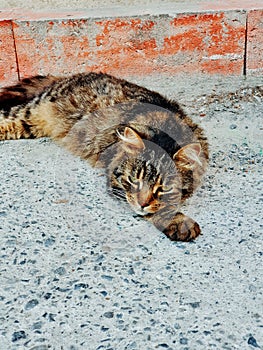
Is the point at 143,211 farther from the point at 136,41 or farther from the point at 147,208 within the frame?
the point at 136,41

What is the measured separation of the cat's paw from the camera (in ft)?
10.1

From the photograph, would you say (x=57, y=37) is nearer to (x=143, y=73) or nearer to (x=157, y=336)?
(x=143, y=73)

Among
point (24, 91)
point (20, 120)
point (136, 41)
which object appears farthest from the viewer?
point (136, 41)

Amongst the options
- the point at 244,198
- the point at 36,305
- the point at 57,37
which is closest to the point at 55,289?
the point at 36,305

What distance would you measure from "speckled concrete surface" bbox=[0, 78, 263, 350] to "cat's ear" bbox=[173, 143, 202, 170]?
29cm

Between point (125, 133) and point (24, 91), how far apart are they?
1.71 meters

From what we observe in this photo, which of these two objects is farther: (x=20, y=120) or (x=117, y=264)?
(x=20, y=120)

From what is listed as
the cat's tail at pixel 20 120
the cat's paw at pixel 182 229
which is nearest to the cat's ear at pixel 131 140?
the cat's paw at pixel 182 229

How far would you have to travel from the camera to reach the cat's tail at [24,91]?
4.60 m

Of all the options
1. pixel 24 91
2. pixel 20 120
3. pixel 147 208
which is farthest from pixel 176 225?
pixel 24 91

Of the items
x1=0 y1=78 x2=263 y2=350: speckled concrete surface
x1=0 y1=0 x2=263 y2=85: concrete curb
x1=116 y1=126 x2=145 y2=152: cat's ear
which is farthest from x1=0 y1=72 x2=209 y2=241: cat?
x1=0 y1=0 x2=263 y2=85: concrete curb

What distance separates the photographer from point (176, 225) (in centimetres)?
314

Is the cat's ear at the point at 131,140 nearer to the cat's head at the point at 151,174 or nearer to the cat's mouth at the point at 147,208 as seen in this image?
the cat's head at the point at 151,174

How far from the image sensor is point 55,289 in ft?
8.85
